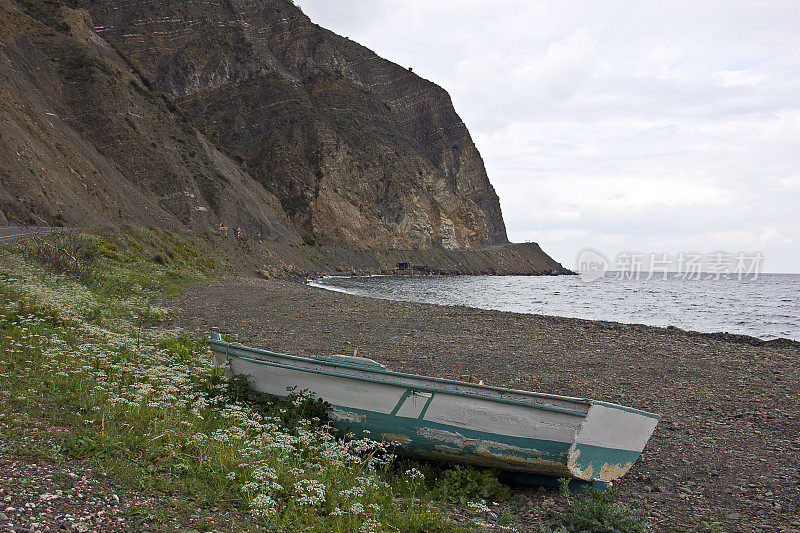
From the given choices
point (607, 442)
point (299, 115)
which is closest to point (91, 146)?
point (299, 115)

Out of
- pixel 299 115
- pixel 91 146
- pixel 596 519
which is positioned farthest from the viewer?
pixel 299 115

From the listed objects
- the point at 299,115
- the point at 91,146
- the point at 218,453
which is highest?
the point at 299,115

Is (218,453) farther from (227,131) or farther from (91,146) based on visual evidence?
(227,131)

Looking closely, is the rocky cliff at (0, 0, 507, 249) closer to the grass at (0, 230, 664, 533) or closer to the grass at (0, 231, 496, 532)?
the grass at (0, 231, 496, 532)

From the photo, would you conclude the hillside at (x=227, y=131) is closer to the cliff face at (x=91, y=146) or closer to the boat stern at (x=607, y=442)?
the cliff face at (x=91, y=146)

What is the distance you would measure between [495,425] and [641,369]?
8.69 meters

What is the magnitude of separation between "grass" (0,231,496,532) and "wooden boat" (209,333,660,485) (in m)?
0.30

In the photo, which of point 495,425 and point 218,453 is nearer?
point 218,453

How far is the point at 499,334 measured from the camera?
1839 centimetres

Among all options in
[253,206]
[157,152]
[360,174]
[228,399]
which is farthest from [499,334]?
[360,174]

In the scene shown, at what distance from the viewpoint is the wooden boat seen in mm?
5922

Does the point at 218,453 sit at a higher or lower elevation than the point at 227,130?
lower

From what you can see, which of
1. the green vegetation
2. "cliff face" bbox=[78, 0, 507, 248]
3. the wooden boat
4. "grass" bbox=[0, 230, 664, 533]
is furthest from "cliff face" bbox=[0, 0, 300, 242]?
the green vegetation

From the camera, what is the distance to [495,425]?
20.1ft
